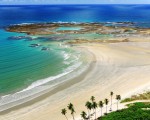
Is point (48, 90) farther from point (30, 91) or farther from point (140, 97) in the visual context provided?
point (140, 97)

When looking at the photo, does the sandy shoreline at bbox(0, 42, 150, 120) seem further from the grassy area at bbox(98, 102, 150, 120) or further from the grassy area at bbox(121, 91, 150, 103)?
the grassy area at bbox(98, 102, 150, 120)

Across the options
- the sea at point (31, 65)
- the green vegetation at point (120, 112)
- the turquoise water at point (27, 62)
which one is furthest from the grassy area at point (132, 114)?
the turquoise water at point (27, 62)

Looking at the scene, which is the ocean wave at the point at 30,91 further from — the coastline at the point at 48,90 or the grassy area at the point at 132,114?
the grassy area at the point at 132,114

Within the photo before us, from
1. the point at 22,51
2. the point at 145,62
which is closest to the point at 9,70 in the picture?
the point at 22,51

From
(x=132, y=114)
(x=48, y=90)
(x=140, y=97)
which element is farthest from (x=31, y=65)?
(x=132, y=114)

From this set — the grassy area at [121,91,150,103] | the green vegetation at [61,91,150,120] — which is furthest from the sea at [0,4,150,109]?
the grassy area at [121,91,150,103]
